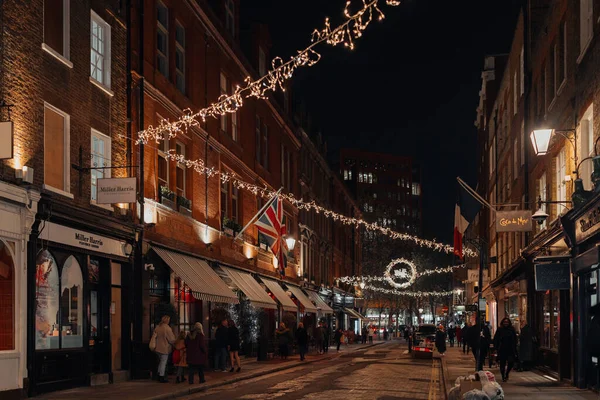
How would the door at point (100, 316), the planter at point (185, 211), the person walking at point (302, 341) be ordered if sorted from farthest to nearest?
1. the person walking at point (302, 341)
2. the planter at point (185, 211)
3. the door at point (100, 316)

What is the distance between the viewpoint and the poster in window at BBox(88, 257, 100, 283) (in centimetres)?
2173

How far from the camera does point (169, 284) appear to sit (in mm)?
26391

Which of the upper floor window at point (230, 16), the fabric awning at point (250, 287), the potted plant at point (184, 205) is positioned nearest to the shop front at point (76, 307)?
the potted plant at point (184, 205)

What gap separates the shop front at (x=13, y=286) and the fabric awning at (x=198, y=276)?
7.27m

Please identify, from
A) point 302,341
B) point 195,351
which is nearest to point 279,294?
point 302,341

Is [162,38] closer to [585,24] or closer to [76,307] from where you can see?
[76,307]

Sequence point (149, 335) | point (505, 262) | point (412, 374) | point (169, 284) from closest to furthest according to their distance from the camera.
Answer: point (149, 335), point (169, 284), point (412, 374), point (505, 262)

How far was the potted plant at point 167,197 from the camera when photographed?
85.5ft

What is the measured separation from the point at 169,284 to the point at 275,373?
4.86 metres

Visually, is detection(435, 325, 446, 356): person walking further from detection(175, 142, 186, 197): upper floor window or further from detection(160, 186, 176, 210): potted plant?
detection(160, 186, 176, 210): potted plant

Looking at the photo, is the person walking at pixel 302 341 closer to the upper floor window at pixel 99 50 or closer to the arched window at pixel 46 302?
the upper floor window at pixel 99 50

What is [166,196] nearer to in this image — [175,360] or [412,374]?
[175,360]

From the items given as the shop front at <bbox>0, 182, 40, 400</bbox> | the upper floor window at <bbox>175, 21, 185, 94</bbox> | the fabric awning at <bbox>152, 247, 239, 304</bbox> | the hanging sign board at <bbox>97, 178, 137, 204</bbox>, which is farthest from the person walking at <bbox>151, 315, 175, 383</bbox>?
the upper floor window at <bbox>175, 21, 185, 94</bbox>

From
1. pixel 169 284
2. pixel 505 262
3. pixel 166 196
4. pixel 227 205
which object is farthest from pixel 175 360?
pixel 505 262
